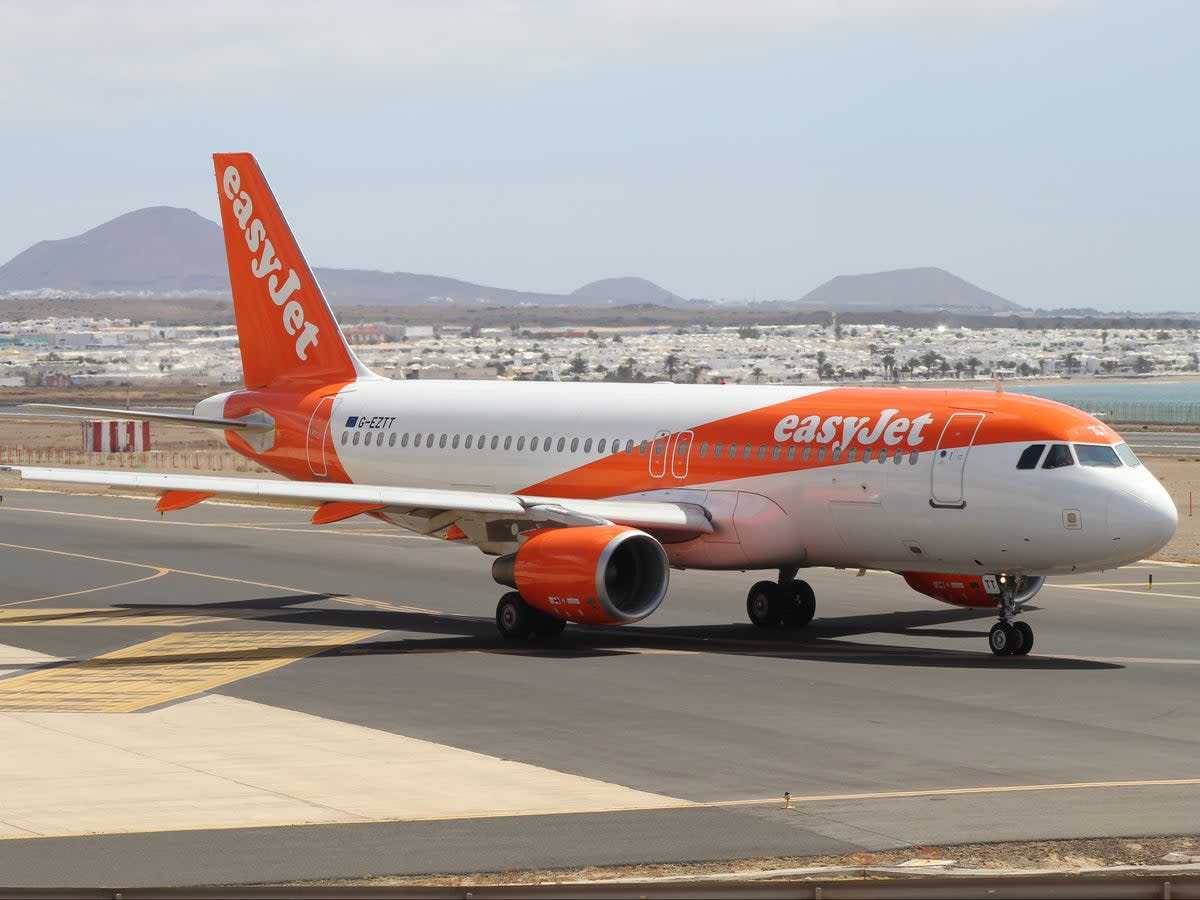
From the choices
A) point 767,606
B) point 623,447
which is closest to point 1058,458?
point 767,606

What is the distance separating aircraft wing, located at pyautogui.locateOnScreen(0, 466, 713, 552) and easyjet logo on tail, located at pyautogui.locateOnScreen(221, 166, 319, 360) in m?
9.27

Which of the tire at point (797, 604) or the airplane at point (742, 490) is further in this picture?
the tire at point (797, 604)

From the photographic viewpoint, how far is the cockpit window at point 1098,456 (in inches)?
1244

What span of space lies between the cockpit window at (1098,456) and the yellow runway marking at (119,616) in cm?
1695

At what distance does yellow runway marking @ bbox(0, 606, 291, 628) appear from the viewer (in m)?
37.0

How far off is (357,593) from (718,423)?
11.0 meters

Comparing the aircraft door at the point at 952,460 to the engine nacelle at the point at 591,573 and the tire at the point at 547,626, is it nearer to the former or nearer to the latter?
the engine nacelle at the point at 591,573

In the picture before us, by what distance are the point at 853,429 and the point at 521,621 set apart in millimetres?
7120

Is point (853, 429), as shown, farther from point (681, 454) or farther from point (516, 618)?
point (516, 618)

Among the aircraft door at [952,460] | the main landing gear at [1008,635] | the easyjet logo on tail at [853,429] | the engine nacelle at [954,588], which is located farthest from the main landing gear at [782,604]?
the aircraft door at [952,460]

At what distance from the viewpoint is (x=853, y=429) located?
33.8m

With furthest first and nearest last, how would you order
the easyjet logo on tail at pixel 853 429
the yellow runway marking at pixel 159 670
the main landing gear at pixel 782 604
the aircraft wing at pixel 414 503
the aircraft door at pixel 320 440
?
the aircraft door at pixel 320 440, the main landing gear at pixel 782 604, the aircraft wing at pixel 414 503, the easyjet logo on tail at pixel 853 429, the yellow runway marking at pixel 159 670

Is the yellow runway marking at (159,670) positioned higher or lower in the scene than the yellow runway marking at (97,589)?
higher

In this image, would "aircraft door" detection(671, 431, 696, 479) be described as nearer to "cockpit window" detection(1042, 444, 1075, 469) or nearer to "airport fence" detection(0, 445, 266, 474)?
"cockpit window" detection(1042, 444, 1075, 469)
